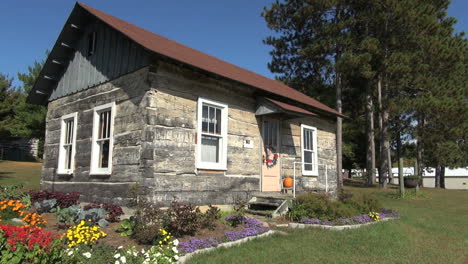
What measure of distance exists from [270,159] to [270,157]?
68mm

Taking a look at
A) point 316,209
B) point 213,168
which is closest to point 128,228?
point 213,168

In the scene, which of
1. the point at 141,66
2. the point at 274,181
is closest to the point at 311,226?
the point at 274,181

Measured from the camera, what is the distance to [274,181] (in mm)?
11797

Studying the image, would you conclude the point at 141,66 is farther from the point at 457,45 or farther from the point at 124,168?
the point at 457,45

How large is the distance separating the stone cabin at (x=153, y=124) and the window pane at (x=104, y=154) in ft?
0.09

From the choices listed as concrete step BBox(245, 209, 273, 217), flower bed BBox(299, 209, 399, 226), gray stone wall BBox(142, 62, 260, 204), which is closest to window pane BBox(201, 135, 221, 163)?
gray stone wall BBox(142, 62, 260, 204)

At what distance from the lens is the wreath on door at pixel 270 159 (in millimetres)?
11457

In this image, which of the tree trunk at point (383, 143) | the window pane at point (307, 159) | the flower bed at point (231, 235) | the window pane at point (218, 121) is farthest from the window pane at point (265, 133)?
the tree trunk at point (383, 143)

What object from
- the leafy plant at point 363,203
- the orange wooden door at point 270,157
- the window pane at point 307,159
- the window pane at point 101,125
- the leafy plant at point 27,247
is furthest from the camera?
Result: the window pane at point 307,159

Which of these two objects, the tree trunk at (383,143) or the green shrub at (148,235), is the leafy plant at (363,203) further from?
the tree trunk at (383,143)

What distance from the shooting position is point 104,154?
9805mm

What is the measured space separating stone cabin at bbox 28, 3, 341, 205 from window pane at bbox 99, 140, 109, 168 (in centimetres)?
3

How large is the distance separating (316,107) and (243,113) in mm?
4115

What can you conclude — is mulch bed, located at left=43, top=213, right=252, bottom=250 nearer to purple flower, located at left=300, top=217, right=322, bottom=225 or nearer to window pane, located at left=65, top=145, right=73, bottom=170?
purple flower, located at left=300, top=217, right=322, bottom=225
